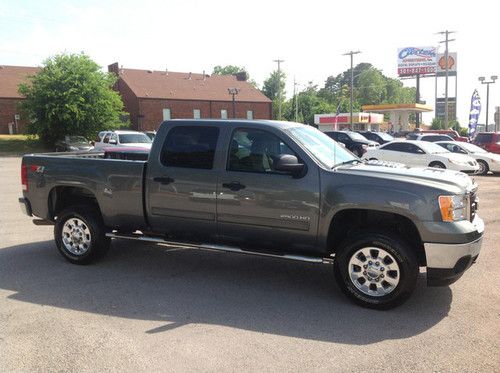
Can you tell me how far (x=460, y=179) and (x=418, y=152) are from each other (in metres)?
13.8

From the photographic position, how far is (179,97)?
5981 cm

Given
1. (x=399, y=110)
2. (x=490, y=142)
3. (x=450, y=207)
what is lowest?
(x=490, y=142)

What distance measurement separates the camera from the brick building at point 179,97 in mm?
57500

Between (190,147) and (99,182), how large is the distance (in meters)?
1.34

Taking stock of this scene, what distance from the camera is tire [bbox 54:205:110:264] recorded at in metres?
6.34

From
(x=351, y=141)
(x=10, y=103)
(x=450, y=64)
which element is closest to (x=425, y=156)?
(x=351, y=141)

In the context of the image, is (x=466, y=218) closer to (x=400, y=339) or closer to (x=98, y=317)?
(x=400, y=339)

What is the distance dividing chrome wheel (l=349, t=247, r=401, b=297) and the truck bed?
2.68 metres

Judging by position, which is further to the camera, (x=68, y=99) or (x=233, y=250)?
(x=68, y=99)

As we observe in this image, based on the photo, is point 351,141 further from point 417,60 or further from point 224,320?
point 417,60

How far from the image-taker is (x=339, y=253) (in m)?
5.04

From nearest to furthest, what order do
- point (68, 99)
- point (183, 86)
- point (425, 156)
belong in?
1. point (425, 156)
2. point (68, 99)
3. point (183, 86)

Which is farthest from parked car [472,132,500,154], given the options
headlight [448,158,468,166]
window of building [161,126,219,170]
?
window of building [161,126,219,170]

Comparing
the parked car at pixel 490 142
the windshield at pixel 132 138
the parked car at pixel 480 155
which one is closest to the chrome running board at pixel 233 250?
Answer: the parked car at pixel 480 155
